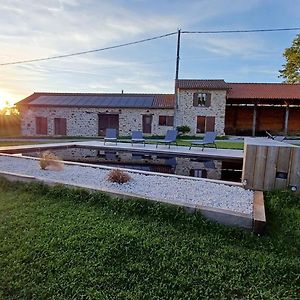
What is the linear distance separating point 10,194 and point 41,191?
607 millimetres

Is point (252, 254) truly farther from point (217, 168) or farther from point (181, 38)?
point (181, 38)

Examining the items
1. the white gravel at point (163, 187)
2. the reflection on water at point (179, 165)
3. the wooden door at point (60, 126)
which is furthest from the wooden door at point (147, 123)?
the white gravel at point (163, 187)

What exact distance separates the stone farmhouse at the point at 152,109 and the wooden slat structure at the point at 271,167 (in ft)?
58.4

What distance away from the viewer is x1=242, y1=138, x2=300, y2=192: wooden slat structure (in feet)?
17.3

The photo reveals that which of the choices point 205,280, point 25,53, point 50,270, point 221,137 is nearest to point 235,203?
point 205,280

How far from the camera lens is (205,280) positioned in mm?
2902

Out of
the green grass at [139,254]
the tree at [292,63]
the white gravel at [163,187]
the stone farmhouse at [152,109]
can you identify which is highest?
the tree at [292,63]

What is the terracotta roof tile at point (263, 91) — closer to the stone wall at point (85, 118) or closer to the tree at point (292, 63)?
the stone wall at point (85, 118)

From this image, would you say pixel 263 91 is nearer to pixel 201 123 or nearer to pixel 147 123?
pixel 201 123

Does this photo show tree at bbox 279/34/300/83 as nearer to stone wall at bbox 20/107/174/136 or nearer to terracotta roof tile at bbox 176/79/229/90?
terracotta roof tile at bbox 176/79/229/90

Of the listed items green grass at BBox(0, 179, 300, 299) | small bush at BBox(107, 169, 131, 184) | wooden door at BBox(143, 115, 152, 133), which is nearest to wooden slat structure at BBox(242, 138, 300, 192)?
green grass at BBox(0, 179, 300, 299)

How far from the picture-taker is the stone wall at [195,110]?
80.6 ft

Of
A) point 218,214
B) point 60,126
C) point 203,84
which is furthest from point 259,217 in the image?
point 60,126

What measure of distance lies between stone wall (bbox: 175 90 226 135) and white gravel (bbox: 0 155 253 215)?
18053 millimetres
